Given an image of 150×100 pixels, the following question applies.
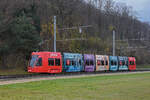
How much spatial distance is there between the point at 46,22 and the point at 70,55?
979 inches

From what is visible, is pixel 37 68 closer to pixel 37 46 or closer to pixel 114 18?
pixel 37 46

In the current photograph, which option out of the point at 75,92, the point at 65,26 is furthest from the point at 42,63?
the point at 65,26

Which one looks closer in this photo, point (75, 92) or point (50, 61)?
point (75, 92)

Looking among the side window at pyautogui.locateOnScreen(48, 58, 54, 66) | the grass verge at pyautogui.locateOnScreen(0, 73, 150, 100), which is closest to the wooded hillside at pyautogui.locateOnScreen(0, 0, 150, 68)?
the side window at pyautogui.locateOnScreen(48, 58, 54, 66)

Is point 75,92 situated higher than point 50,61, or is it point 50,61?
point 50,61

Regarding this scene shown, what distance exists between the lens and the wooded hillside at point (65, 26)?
141 ft

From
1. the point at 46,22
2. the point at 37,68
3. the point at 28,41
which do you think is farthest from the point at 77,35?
the point at 37,68

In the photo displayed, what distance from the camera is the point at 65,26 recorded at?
217 feet

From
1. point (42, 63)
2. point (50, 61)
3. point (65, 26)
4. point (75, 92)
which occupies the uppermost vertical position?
point (65, 26)

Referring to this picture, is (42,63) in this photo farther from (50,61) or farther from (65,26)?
(65,26)

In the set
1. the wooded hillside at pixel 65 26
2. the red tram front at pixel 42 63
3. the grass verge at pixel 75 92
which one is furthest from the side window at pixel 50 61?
the grass verge at pixel 75 92

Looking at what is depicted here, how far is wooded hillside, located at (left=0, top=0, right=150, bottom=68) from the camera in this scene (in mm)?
42844

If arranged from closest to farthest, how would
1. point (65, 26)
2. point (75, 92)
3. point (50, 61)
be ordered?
point (75, 92)
point (50, 61)
point (65, 26)

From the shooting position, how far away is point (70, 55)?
1458 inches
